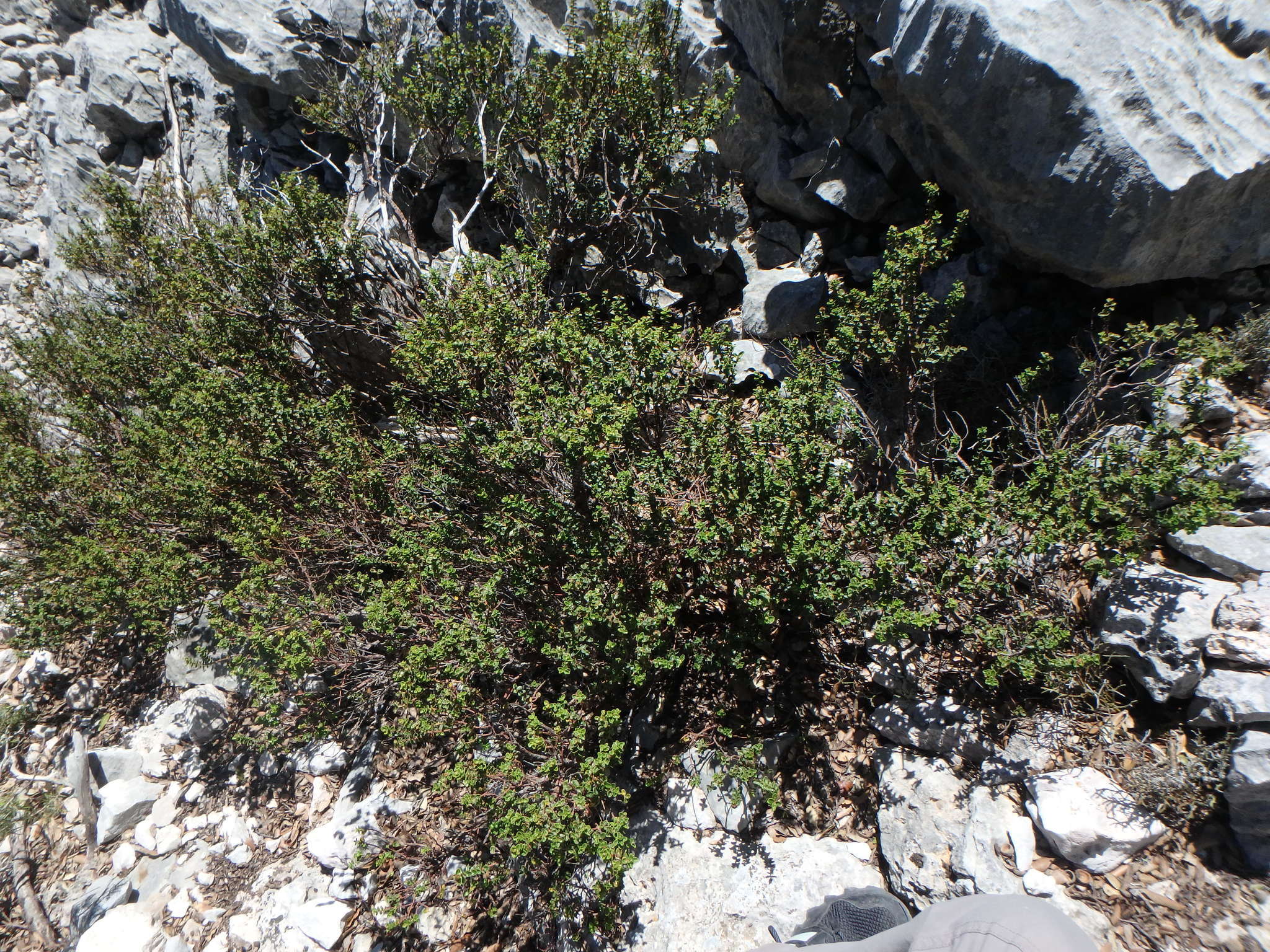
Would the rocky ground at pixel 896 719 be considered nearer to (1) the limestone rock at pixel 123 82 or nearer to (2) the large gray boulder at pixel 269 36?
(2) the large gray boulder at pixel 269 36

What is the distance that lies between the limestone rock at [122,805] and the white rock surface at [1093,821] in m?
6.78

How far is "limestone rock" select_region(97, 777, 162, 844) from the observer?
5.23 metres

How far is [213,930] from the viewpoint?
4566 mm

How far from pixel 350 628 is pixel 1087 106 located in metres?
6.07

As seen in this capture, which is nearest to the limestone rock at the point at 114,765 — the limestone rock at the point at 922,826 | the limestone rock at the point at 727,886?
the limestone rock at the point at 727,886

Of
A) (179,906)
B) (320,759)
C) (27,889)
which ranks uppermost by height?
(320,759)

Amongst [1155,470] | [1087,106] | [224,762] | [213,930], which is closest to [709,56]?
[1087,106]

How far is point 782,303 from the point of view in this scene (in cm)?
614

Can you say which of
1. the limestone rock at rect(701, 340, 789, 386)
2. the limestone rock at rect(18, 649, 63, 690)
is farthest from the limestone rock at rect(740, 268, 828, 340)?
the limestone rock at rect(18, 649, 63, 690)

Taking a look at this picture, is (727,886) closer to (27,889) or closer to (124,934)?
(124,934)

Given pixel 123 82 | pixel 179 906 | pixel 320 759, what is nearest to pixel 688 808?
pixel 320 759

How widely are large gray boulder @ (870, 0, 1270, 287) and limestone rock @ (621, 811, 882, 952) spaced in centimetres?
422

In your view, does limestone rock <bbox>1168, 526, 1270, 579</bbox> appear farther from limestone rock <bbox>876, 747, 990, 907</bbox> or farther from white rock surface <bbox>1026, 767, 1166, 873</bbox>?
limestone rock <bbox>876, 747, 990, 907</bbox>

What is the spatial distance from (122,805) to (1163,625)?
7716 millimetres
